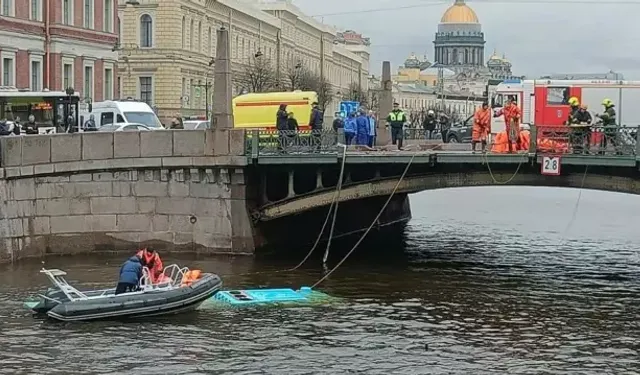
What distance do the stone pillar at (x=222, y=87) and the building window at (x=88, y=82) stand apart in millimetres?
31214

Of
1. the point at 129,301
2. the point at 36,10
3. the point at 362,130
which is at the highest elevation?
the point at 36,10

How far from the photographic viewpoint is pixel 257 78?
84.8 metres

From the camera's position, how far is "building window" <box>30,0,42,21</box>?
2260 inches

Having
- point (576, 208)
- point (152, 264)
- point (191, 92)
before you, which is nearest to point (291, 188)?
point (152, 264)

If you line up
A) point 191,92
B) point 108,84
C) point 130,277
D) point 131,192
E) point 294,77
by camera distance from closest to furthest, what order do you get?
1. point 130,277
2. point 131,192
3. point 108,84
4. point 191,92
5. point 294,77

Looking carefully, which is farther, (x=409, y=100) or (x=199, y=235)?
(x=409, y=100)

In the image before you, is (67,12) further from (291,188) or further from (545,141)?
(545,141)

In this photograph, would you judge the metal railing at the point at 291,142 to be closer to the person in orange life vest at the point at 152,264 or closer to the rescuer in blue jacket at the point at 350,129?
the rescuer in blue jacket at the point at 350,129

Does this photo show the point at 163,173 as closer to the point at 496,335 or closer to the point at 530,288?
the point at 530,288

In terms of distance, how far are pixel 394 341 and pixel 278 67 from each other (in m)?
76.7

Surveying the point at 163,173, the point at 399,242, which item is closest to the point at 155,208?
the point at 163,173

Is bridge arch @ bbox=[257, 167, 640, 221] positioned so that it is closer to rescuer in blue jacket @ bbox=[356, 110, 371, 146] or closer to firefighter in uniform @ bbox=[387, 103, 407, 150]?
rescuer in blue jacket @ bbox=[356, 110, 371, 146]

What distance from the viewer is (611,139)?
3016 cm

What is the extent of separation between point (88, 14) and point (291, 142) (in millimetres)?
32945
